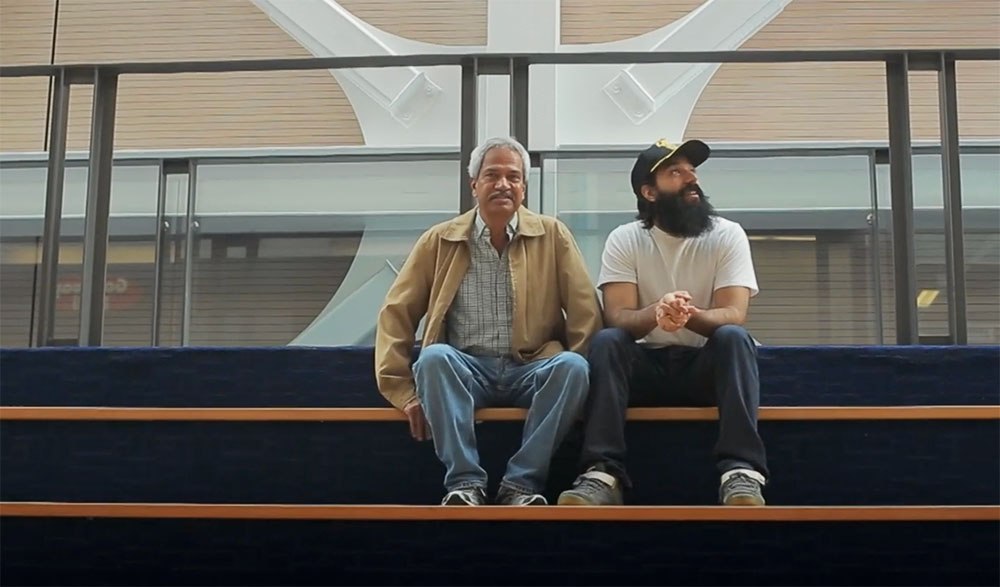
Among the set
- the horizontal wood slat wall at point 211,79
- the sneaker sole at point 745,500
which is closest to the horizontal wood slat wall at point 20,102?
the horizontal wood slat wall at point 211,79

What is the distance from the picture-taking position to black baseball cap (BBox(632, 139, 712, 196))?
275 centimetres

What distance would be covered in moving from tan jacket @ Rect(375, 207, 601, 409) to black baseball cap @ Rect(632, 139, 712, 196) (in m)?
0.22

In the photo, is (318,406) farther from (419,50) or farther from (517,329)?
(419,50)

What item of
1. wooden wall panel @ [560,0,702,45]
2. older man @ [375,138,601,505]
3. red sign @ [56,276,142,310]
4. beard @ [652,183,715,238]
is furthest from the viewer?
wooden wall panel @ [560,0,702,45]

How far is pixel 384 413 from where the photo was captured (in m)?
2.54

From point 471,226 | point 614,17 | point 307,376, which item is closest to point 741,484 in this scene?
point 471,226

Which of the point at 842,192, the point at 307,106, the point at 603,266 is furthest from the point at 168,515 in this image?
the point at 307,106

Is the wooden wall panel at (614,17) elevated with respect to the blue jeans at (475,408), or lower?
elevated

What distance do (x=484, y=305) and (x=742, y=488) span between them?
0.72 meters

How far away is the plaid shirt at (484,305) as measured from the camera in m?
2.61

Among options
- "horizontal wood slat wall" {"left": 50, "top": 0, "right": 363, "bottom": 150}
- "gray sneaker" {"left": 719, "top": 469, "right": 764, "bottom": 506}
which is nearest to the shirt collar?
"gray sneaker" {"left": 719, "top": 469, "right": 764, "bottom": 506}

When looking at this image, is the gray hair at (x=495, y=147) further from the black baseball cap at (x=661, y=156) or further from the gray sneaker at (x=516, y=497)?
the gray sneaker at (x=516, y=497)

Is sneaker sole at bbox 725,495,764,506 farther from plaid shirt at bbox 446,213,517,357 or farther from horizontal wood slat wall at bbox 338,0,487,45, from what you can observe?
horizontal wood slat wall at bbox 338,0,487,45

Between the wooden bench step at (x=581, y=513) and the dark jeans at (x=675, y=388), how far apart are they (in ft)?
0.36
